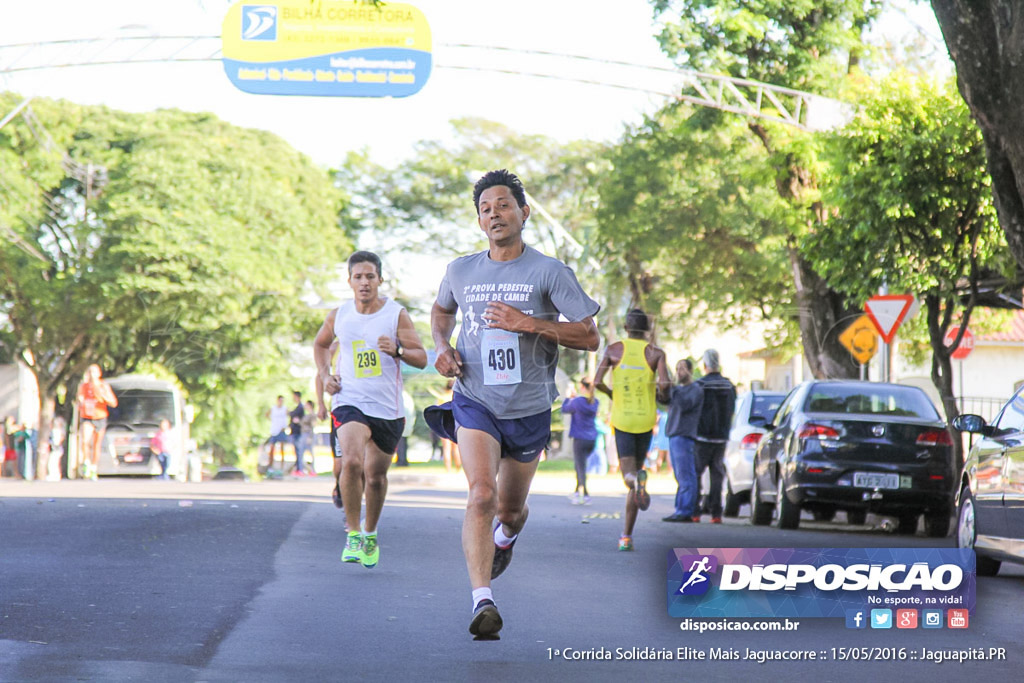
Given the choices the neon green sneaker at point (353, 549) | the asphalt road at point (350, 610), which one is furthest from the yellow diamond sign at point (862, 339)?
the neon green sneaker at point (353, 549)

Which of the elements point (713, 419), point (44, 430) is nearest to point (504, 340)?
point (713, 419)

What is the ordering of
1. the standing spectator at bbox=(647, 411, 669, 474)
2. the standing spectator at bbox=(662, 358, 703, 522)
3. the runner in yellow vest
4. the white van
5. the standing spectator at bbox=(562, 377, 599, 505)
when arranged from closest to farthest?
the runner in yellow vest < the standing spectator at bbox=(662, 358, 703, 522) < the standing spectator at bbox=(562, 377, 599, 505) < the standing spectator at bbox=(647, 411, 669, 474) < the white van

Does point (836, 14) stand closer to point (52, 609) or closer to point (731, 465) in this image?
point (731, 465)

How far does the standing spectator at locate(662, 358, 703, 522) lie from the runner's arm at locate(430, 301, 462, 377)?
371 inches

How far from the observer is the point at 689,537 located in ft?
46.1

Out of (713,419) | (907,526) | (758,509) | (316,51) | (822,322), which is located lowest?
(907,526)

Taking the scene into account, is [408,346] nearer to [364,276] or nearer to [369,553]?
[364,276]

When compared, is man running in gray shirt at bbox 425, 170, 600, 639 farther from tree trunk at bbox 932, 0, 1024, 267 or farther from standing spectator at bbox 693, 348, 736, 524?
standing spectator at bbox 693, 348, 736, 524

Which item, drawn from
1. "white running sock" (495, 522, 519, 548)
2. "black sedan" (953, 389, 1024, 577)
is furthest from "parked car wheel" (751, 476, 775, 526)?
"white running sock" (495, 522, 519, 548)

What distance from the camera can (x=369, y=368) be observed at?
1024 centimetres

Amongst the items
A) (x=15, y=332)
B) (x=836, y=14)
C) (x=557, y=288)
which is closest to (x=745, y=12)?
(x=836, y=14)

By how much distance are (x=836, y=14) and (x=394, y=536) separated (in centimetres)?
1581

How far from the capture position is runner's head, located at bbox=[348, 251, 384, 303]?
405 inches

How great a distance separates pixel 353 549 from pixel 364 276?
1784 mm
